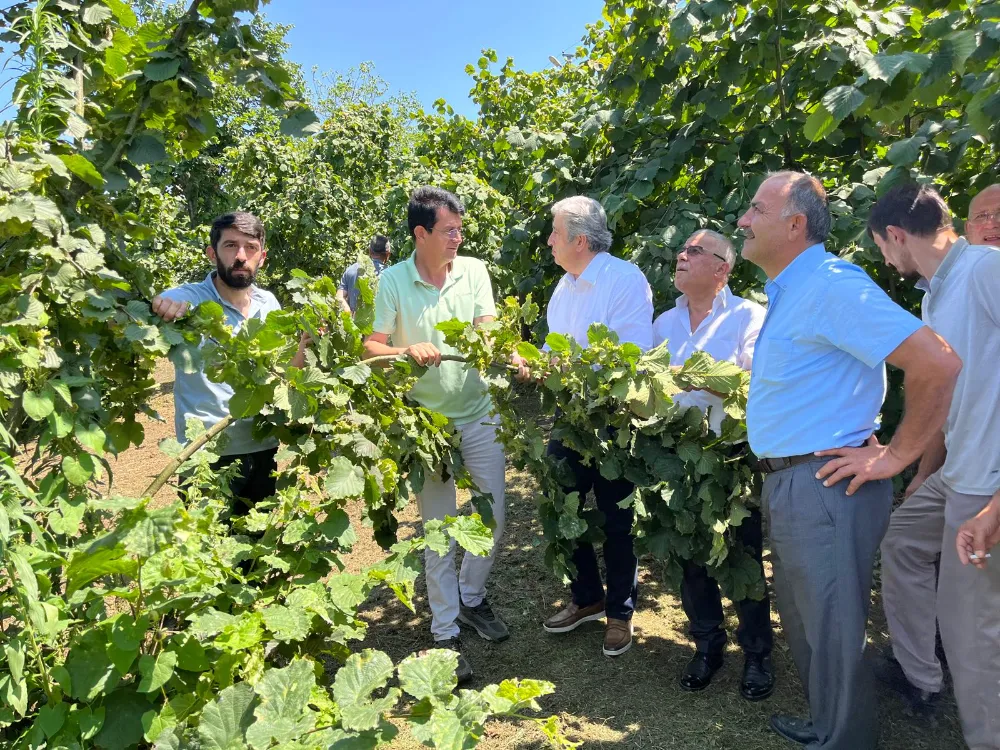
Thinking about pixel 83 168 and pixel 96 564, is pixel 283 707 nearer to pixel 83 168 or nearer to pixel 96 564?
pixel 96 564

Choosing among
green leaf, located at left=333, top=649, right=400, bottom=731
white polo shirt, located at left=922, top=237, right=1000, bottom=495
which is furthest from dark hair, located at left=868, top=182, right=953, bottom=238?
green leaf, located at left=333, top=649, right=400, bottom=731

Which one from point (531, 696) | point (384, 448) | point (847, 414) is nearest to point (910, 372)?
point (847, 414)

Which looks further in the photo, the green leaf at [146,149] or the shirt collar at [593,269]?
the shirt collar at [593,269]

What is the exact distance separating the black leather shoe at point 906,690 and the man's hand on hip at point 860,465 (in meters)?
1.07

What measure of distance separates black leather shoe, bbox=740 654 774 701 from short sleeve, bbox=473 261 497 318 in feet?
5.89

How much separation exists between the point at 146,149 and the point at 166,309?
0.43m

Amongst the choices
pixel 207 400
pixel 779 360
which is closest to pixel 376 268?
pixel 207 400

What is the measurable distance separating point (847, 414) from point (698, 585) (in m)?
1.06

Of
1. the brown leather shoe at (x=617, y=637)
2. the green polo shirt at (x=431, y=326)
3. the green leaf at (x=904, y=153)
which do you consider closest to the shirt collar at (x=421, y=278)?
the green polo shirt at (x=431, y=326)

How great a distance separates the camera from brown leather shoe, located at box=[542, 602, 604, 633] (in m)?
3.24

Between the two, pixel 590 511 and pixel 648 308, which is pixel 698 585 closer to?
pixel 590 511

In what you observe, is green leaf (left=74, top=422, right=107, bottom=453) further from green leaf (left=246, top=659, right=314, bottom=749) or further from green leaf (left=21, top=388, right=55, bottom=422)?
green leaf (left=246, top=659, right=314, bottom=749)

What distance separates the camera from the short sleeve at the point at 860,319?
6.09 feet

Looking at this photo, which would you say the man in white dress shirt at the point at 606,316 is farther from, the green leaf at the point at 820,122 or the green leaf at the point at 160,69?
the green leaf at the point at 160,69
